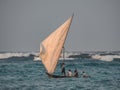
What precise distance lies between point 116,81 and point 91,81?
96.4 inches

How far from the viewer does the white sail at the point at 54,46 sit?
178 feet

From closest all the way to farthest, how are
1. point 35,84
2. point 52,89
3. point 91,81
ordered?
point 52,89, point 35,84, point 91,81

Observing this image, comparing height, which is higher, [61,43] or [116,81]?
[61,43]

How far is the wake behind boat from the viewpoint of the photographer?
178 ft

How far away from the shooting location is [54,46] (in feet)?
180

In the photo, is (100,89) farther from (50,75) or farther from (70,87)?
(50,75)

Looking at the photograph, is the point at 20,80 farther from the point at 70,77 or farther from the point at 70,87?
the point at 70,87

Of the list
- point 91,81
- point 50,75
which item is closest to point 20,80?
point 50,75

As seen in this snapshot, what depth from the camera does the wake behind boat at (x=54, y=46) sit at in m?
54.3

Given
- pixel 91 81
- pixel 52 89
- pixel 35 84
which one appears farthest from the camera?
pixel 91 81

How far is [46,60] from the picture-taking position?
5588 cm

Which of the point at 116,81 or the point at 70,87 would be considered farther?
the point at 116,81

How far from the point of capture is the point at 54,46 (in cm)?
5481

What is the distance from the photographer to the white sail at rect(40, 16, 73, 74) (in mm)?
54312
